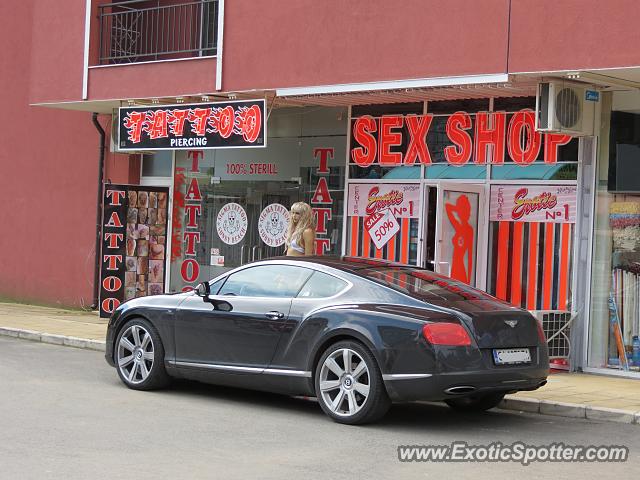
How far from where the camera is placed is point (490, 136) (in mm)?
13984

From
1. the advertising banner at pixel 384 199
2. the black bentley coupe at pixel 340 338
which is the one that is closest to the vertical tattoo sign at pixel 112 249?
the advertising banner at pixel 384 199

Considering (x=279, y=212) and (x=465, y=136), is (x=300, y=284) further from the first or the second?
(x=279, y=212)

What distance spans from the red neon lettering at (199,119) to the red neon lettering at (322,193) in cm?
202

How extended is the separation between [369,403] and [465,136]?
6.27 meters

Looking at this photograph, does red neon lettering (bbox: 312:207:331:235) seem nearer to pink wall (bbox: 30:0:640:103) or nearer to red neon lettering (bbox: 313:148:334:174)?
red neon lettering (bbox: 313:148:334:174)

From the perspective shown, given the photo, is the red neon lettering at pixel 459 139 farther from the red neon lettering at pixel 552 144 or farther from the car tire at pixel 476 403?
the car tire at pixel 476 403

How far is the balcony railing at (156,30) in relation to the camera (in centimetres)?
1802

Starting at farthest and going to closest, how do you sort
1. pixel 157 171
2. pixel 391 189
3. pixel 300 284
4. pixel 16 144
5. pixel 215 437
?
pixel 16 144 < pixel 157 171 < pixel 391 189 < pixel 300 284 < pixel 215 437

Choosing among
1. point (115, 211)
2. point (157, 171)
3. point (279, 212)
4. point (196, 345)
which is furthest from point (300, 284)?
point (157, 171)

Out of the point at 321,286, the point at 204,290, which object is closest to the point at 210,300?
the point at 204,290

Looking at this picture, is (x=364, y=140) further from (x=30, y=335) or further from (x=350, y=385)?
(x=350, y=385)

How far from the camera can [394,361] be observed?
8758mm

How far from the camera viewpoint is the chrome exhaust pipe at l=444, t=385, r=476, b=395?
866cm

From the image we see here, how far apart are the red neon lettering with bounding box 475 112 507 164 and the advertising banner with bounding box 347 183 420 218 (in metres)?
1.15
